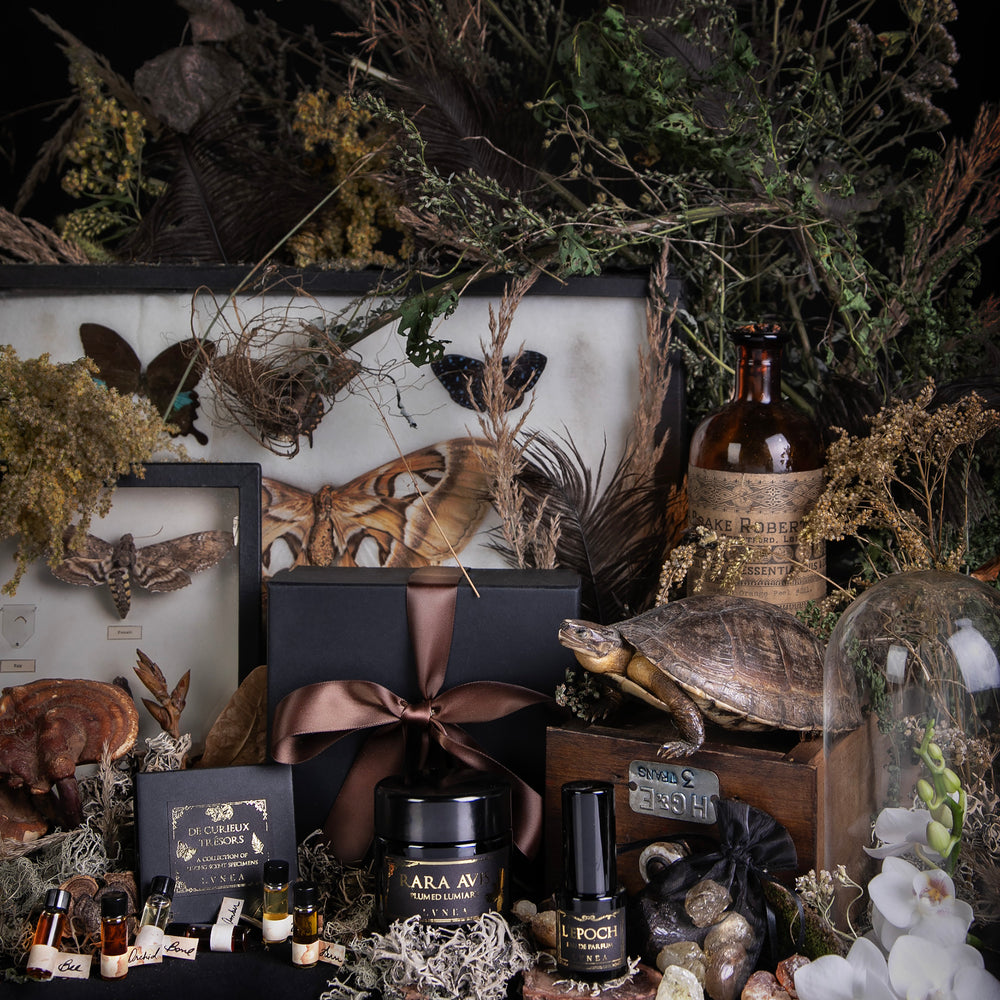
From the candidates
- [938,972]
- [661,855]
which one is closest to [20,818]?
[661,855]

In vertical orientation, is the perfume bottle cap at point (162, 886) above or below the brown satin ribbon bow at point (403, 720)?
below

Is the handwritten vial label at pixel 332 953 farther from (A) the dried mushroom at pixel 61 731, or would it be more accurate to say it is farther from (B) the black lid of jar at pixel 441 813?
(A) the dried mushroom at pixel 61 731

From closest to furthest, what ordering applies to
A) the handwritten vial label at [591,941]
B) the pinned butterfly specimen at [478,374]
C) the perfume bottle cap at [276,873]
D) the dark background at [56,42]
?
the handwritten vial label at [591,941] → the perfume bottle cap at [276,873] → the pinned butterfly specimen at [478,374] → the dark background at [56,42]

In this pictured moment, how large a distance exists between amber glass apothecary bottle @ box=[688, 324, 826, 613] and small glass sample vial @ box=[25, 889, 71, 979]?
737 mm

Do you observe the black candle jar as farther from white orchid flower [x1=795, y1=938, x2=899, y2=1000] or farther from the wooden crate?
white orchid flower [x1=795, y1=938, x2=899, y2=1000]

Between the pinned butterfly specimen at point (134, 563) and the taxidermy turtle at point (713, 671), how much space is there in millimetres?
519

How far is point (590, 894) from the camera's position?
93cm

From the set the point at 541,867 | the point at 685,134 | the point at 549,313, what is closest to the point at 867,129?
the point at 685,134

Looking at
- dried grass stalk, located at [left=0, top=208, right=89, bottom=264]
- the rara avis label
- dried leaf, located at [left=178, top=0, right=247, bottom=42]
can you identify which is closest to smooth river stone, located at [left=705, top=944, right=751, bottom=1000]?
the rara avis label

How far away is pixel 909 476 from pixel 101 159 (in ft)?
3.88

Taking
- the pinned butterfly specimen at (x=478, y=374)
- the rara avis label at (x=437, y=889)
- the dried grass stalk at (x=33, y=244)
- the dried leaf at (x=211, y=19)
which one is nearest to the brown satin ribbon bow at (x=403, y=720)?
the rara avis label at (x=437, y=889)

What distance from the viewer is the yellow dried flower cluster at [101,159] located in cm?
152

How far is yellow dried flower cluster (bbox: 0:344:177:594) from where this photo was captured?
1211mm

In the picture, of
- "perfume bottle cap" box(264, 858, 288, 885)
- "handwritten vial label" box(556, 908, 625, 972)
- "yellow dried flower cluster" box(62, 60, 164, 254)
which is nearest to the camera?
"handwritten vial label" box(556, 908, 625, 972)
